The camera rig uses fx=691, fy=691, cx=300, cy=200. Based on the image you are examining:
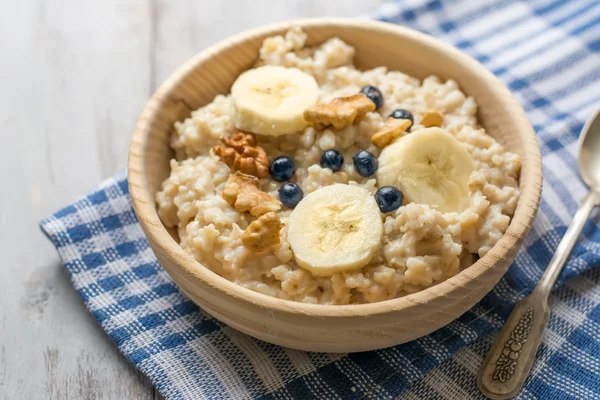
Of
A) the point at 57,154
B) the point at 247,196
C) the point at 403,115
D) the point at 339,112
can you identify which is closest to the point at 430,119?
the point at 403,115

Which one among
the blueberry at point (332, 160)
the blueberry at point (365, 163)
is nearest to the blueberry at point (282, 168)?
the blueberry at point (332, 160)

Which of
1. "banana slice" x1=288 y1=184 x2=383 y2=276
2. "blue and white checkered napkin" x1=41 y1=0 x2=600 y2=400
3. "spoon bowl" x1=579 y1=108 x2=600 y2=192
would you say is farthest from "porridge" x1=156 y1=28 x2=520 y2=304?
"spoon bowl" x1=579 y1=108 x2=600 y2=192

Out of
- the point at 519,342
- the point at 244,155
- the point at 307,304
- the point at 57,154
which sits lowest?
the point at 57,154

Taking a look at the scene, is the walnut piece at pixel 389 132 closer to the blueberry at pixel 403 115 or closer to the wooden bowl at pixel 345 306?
the blueberry at pixel 403 115

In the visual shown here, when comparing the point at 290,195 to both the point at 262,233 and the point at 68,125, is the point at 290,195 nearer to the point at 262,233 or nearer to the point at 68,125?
the point at 262,233

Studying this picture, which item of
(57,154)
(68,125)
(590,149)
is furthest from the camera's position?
(68,125)

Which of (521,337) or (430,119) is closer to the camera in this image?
(521,337)

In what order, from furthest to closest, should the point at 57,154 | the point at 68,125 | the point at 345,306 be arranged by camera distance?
the point at 68,125 → the point at 57,154 → the point at 345,306
